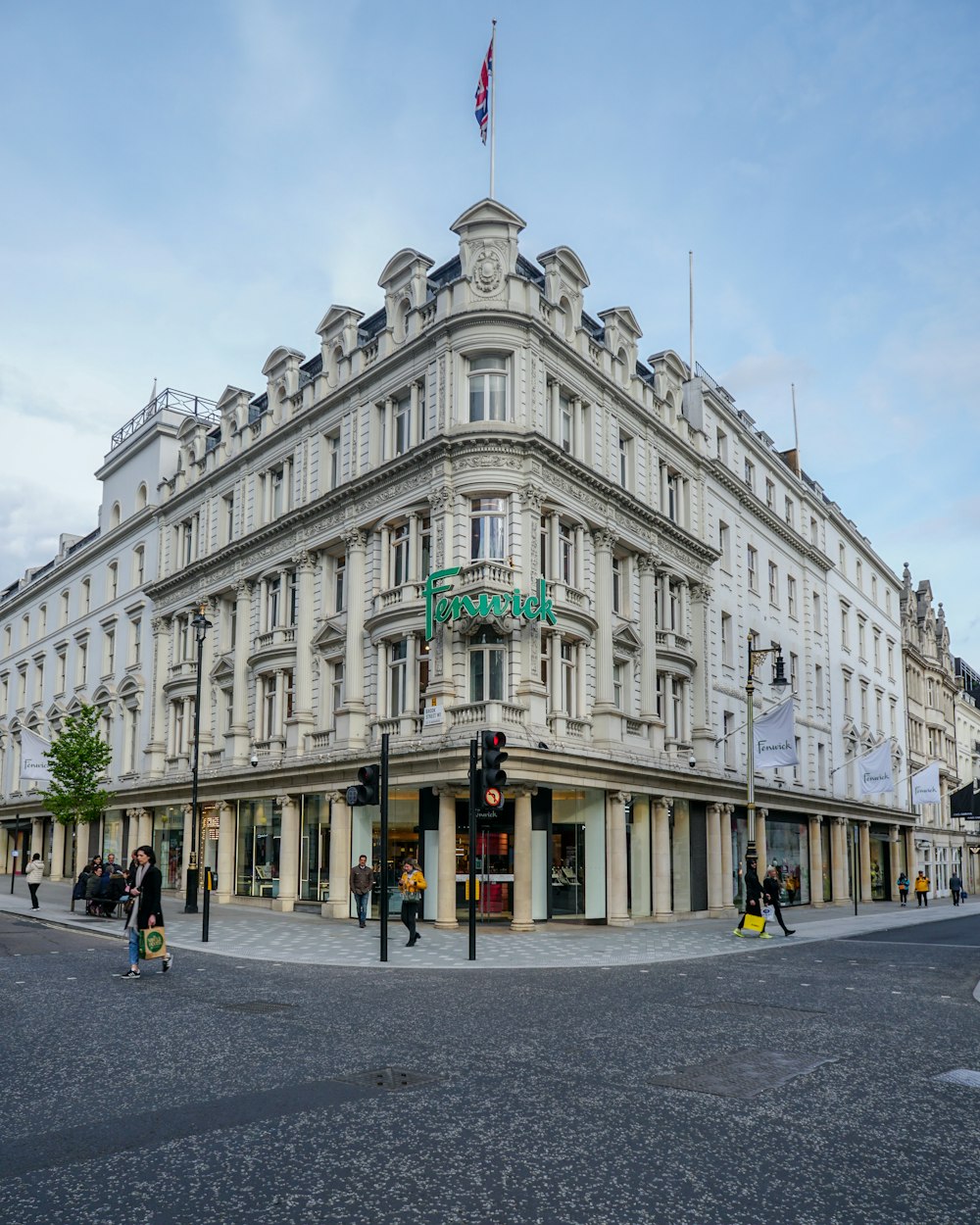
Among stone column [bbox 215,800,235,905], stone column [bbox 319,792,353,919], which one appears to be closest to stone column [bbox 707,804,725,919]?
stone column [bbox 319,792,353,919]

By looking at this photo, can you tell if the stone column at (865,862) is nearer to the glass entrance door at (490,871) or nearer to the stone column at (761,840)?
the stone column at (761,840)

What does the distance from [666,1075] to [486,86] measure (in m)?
31.2

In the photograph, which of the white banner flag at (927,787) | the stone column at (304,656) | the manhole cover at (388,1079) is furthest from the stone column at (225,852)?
the manhole cover at (388,1079)

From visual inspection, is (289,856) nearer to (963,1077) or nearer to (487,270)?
(487,270)

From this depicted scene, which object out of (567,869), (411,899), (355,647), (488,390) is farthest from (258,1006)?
(488,390)

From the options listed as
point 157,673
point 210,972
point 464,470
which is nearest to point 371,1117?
point 210,972

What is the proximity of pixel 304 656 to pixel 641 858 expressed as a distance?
12781 millimetres

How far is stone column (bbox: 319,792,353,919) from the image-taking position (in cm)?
3180

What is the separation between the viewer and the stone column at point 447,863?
27766 millimetres

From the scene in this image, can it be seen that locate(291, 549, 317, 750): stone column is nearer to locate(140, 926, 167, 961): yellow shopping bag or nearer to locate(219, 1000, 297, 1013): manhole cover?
locate(140, 926, 167, 961): yellow shopping bag

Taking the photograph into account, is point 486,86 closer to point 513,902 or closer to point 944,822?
point 513,902

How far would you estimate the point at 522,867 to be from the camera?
2758 cm

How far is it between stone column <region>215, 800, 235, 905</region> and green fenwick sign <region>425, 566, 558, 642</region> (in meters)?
13.6

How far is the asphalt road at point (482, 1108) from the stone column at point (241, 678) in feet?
75.9
